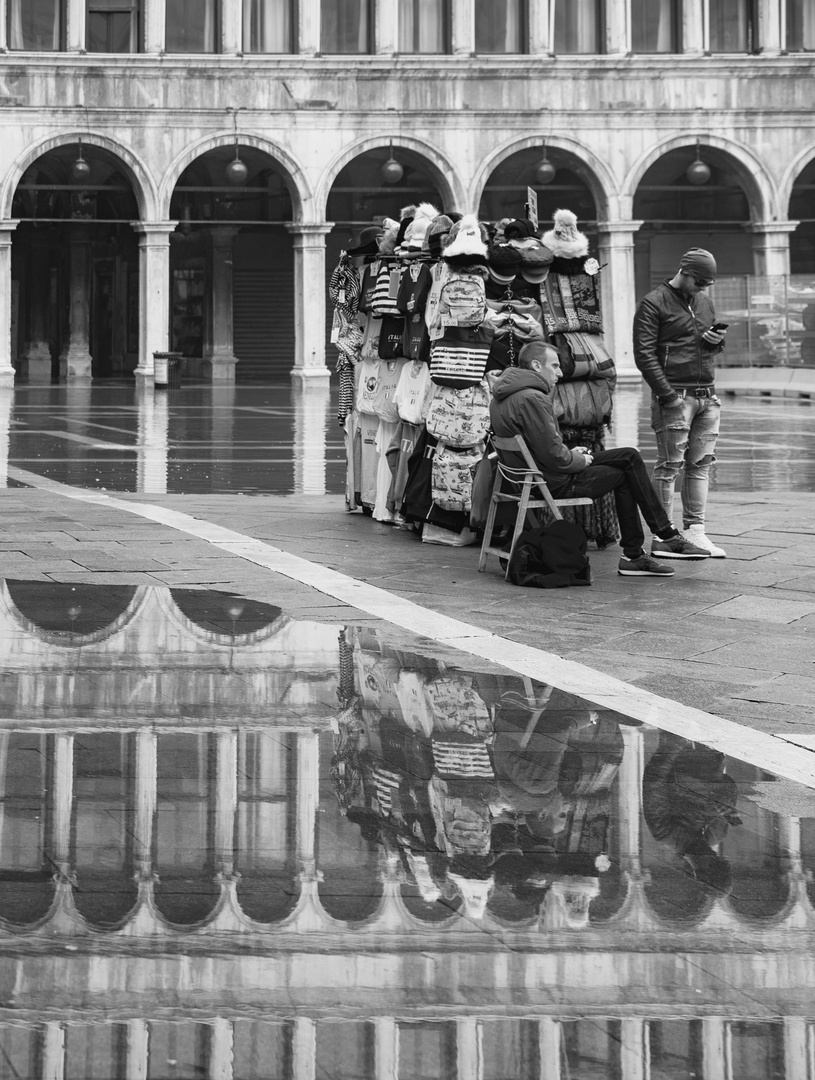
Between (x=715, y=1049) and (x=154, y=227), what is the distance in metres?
31.9

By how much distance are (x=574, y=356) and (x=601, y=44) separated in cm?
2622

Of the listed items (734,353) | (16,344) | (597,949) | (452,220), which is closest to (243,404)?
(734,353)

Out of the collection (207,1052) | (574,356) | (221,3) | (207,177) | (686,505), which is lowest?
(207,1052)

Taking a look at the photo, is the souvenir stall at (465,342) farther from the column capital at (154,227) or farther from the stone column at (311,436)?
the column capital at (154,227)

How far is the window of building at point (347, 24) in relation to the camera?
3453 cm

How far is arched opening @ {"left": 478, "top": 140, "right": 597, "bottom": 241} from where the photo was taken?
115 ft

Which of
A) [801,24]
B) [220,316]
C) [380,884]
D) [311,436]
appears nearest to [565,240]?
[380,884]

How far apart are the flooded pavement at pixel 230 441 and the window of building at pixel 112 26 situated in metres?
7.49

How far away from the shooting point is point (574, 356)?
1015 cm

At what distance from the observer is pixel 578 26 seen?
34.7m

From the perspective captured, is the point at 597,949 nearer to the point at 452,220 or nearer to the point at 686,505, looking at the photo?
the point at 686,505

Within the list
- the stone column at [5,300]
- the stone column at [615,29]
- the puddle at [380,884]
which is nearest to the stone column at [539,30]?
the stone column at [615,29]

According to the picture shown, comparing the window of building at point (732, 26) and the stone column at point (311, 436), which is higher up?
the window of building at point (732, 26)

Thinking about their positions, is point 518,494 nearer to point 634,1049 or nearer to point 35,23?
point 634,1049
